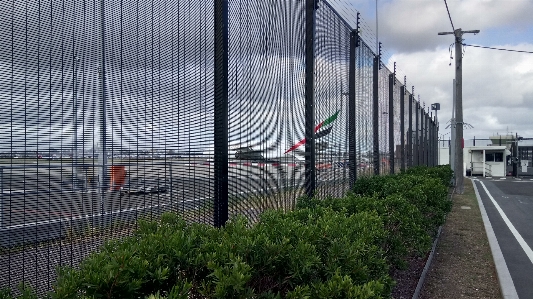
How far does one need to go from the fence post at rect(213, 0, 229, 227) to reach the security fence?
0.5 inches

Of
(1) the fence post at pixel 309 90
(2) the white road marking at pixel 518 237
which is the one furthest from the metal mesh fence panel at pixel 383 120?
(1) the fence post at pixel 309 90

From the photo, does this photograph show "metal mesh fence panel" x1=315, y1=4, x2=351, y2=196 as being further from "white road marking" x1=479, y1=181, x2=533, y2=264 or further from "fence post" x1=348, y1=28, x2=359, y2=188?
"white road marking" x1=479, y1=181, x2=533, y2=264

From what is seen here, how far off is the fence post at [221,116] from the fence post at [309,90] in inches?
111

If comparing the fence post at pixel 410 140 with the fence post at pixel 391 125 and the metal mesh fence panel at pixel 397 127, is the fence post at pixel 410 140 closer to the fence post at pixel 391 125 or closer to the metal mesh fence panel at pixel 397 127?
the metal mesh fence panel at pixel 397 127

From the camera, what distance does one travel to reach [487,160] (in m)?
44.9

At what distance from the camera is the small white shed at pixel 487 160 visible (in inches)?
1734

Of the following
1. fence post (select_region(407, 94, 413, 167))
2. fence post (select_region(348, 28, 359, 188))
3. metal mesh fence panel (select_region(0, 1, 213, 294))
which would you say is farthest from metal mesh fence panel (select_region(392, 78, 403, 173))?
metal mesh fence panel (select_region(0, 1, 213, 294))

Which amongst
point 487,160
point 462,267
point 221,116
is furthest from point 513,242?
point 487,160

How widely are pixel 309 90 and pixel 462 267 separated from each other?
3769 mm

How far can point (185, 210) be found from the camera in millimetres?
4953

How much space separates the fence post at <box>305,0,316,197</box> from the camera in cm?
807

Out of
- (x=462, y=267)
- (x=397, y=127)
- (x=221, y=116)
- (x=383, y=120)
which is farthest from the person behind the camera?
(x=397, y=127)

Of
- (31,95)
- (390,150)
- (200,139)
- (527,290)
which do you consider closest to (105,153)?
(31,95)

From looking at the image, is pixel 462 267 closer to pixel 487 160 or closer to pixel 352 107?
pixel 352 107
